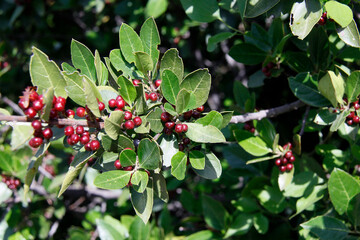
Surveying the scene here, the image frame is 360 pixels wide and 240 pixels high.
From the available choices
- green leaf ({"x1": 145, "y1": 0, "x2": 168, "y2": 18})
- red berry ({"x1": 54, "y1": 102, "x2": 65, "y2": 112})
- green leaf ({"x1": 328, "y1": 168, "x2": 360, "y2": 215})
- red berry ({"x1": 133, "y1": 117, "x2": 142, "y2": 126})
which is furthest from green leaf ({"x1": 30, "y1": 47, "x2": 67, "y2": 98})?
green leaf ({"x1": 145, "y1": 0, "x2": 168, "y2": 18})

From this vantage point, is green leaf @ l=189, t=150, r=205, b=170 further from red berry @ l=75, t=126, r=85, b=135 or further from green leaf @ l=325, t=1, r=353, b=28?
green leaf @ l=325, t=1, r=353, b=28

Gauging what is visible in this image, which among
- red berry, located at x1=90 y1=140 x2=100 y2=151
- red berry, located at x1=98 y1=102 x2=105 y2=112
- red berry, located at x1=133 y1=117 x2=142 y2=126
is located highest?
red berry, located at x1=98 y1=102 x2=105 y2=112

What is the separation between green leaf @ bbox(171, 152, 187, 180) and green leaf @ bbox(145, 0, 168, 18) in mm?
1633

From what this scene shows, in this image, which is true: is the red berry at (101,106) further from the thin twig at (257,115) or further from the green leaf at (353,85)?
the green leaf at (353,85)

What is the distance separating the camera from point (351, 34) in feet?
5.02

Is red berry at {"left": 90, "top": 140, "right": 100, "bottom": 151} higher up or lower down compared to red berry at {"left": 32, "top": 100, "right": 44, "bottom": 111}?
lower down

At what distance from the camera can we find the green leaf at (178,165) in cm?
134

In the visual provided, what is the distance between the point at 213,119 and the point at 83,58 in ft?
2.04

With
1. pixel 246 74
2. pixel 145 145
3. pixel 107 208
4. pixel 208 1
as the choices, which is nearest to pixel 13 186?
pixel 107 208

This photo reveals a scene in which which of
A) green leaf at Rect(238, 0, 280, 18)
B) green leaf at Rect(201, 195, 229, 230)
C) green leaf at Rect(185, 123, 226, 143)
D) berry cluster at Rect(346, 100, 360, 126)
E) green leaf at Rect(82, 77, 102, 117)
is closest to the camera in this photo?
green leaf at Rect(82, 77, 102, 117)

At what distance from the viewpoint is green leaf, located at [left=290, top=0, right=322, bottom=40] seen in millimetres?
1501

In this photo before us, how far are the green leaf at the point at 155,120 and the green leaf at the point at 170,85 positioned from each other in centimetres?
7

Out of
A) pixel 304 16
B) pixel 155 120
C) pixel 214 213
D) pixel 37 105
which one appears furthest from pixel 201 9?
pixel 214 213

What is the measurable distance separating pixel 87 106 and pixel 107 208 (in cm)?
196
